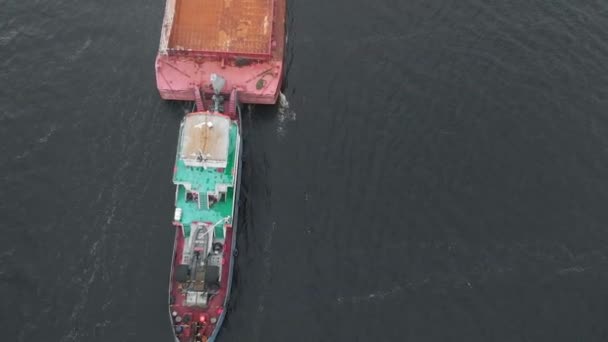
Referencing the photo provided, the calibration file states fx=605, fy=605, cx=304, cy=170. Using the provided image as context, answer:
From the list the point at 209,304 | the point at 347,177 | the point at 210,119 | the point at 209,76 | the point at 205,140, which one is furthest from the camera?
the point at 209,76

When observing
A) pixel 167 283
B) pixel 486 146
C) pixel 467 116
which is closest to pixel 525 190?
pixel 486 146

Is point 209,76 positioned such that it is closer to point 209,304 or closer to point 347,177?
point 347,177

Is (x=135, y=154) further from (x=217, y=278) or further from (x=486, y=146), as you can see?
(x=486, y=146)

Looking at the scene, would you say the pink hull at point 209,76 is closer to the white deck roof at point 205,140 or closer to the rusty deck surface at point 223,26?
the rusty deck surface at point 223,26

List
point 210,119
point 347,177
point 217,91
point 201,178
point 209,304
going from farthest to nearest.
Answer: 1. point 217,91
2. point 347,177
3. point 210,119
4. point 201,178
5. point 209,304

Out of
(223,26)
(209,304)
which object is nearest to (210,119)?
(209,304)

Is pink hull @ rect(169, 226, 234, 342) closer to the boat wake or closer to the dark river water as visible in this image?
the dark river water

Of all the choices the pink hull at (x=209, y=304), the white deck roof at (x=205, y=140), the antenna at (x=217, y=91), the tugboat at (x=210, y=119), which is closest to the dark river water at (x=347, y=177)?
the pink hull at (x=209, y=304)
